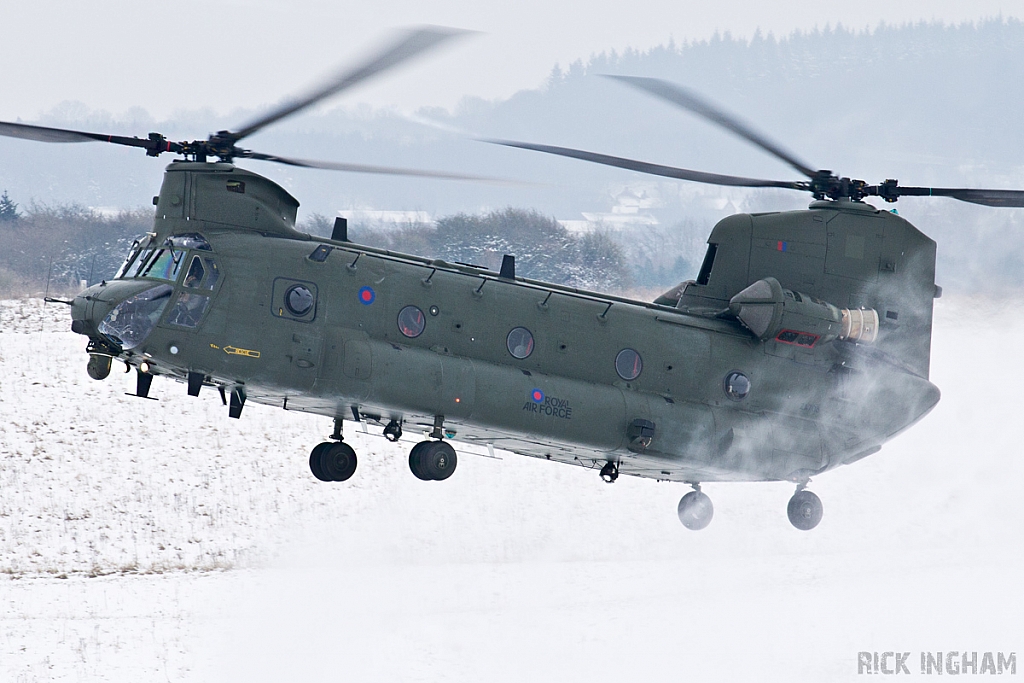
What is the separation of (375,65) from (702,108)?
4.44 meters

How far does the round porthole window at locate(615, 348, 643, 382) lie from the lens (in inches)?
635

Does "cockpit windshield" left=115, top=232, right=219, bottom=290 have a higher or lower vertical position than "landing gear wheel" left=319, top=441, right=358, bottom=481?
higher

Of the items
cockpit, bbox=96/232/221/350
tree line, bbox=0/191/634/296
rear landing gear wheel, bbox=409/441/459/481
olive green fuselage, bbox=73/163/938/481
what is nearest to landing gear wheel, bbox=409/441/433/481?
rear landing gear wheel, bbox=409/441/459/481

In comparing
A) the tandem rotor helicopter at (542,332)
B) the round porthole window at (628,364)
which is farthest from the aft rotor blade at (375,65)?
the round porthole window at (628,364)

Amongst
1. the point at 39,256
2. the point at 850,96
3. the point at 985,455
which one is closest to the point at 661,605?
the point at 985,455

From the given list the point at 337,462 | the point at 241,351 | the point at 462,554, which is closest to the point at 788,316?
the point at 337,462

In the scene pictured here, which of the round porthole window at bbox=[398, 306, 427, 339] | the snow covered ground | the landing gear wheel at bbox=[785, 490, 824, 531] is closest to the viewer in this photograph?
the round porthole window at bbox=[398, 306, 427, 339]

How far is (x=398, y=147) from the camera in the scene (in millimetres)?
57156

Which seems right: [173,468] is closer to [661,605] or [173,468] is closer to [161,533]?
[161,533]

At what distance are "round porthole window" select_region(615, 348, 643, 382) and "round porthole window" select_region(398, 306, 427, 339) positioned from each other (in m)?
2.82

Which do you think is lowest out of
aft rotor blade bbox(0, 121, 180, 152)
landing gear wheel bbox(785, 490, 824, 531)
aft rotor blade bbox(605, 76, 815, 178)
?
landing gear wheel bbox(785, 490, 824, 531)

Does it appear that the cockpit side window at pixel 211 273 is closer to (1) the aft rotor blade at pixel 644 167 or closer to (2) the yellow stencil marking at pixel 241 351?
(2) the yellow stencil marking at pixel 241 351

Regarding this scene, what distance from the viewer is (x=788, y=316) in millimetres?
16969

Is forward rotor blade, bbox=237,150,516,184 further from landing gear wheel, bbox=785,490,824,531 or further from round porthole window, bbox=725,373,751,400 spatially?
landing gear wheel, bbox=785,490,824,531
